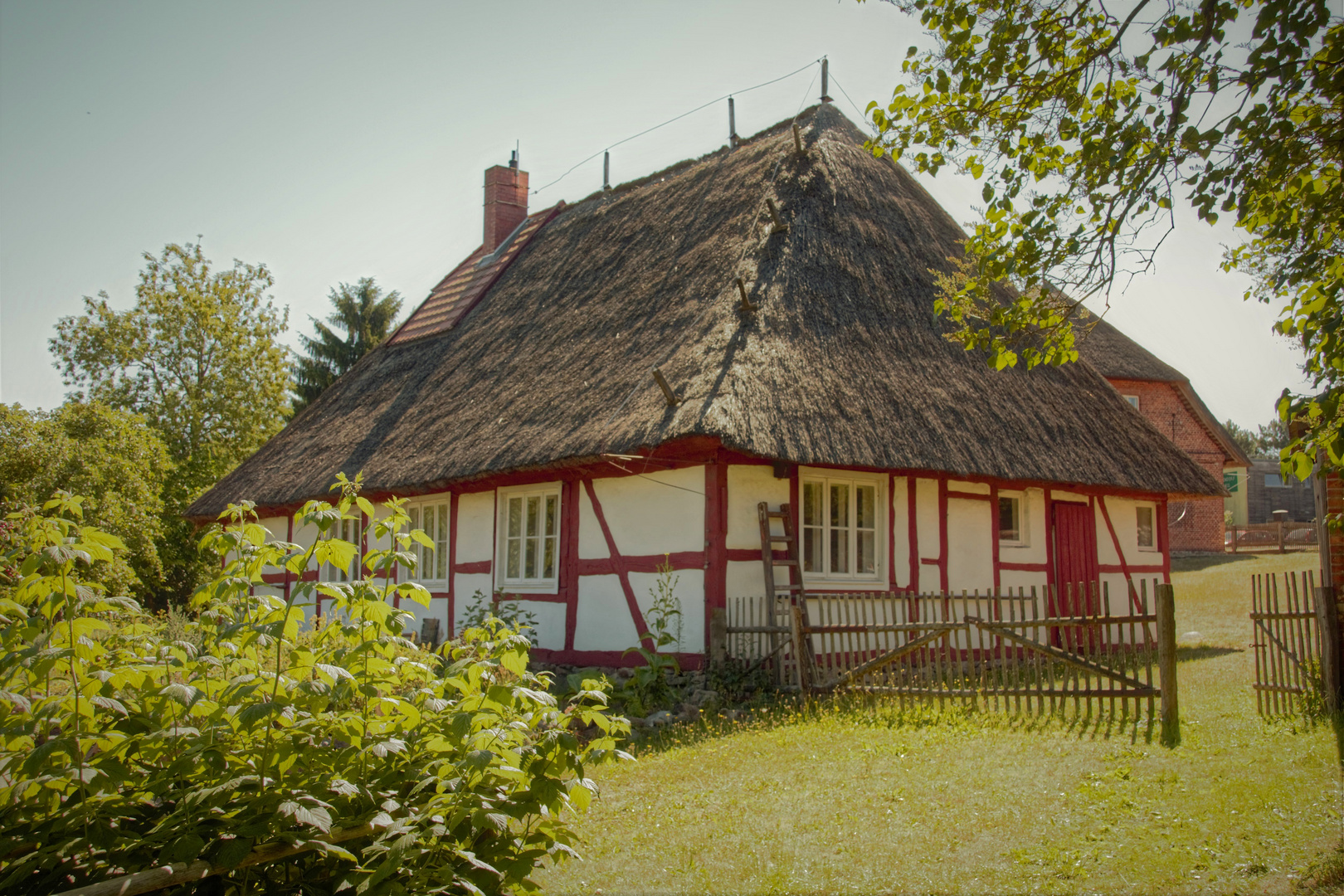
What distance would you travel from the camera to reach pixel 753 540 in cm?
948

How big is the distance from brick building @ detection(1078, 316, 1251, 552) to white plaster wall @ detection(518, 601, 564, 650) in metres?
18.7

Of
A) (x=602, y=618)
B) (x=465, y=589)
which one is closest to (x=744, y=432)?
(x=602, y=618)

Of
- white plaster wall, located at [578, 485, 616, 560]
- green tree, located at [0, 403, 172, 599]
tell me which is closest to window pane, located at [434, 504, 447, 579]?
white plaster wall, located at [578, 485, 616, 560]

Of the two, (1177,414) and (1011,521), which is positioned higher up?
(1177,414)

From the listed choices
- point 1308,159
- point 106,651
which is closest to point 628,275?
point 1308,159

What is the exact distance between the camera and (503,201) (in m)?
19.0

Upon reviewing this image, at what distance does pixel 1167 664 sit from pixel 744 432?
149 inches

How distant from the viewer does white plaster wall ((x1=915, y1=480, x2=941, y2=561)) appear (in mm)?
10789

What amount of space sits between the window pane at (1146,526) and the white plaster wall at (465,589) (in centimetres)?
940

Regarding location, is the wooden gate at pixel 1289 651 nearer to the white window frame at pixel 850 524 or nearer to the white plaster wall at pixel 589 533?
the white window frame at pixel 850 524

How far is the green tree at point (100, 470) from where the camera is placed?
1945cm

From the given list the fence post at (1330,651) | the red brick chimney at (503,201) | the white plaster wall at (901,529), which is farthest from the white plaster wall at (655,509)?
the red brick chimney at (503,201)

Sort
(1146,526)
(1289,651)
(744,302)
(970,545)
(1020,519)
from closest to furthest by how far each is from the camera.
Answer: (1289,651) < (744,302) < (970,545) < (1020,519) < (1146,526)

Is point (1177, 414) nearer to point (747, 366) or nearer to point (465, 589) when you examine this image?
point (747, 366)
